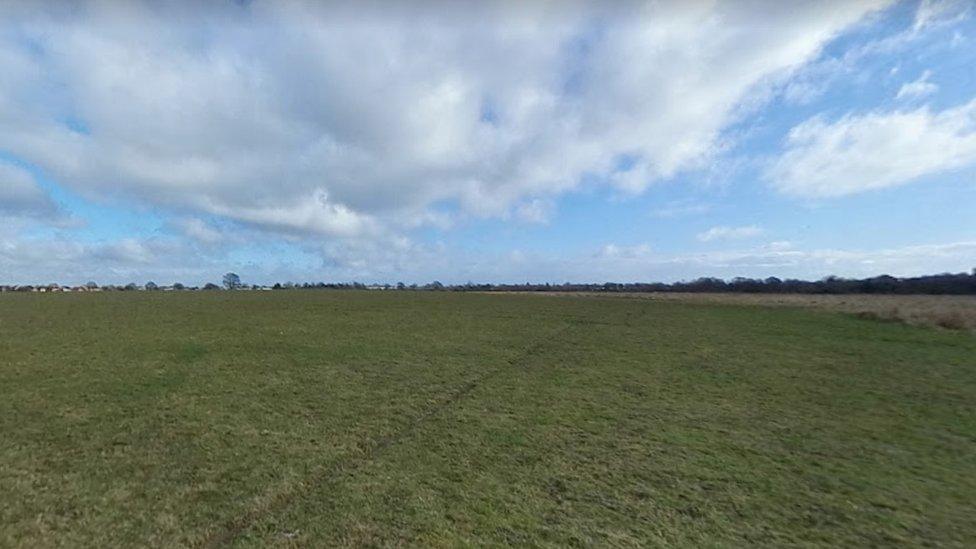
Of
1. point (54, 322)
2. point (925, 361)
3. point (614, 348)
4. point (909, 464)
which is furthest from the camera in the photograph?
point (54, 322)

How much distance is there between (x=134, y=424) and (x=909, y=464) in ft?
39.7

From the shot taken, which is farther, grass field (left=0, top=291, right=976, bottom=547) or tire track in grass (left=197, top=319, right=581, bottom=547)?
grass field (left=0, top=291, right=976, bottom=547)

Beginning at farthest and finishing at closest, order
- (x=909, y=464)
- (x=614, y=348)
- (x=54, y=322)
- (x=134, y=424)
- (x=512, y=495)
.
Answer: (x=54, y=322) < (x=614, y=348) < (x=134, y=424) < (x=909, y=464) < (x=512, y=495)

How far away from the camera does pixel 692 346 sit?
18.5 m

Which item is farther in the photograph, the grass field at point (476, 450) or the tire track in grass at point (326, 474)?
the grass field at point (476, 450)

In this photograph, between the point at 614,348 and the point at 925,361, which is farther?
the point at 614,348

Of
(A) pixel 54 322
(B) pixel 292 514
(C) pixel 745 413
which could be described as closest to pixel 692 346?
(C) pixel 745 413

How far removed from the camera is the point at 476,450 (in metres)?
6.71

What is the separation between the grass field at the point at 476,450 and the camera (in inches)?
179

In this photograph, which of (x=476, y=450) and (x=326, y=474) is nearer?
(x=326, y=474)

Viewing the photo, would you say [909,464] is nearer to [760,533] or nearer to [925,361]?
[760,533]

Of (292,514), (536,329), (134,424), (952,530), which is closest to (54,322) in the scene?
(134,424)

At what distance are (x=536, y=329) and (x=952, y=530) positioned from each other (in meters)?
20.4

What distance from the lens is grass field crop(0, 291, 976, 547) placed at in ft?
14.9
